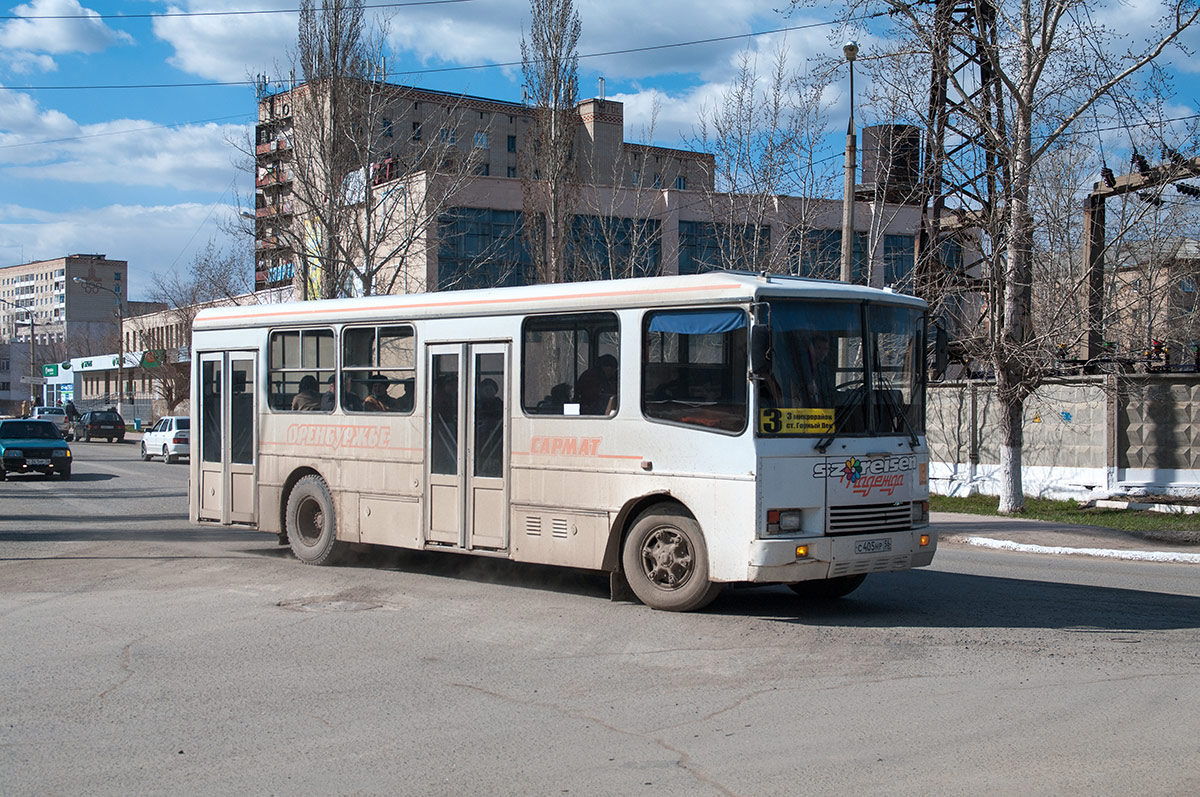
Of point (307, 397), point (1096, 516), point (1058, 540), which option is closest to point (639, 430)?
point (307, 397)

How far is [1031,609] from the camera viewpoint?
9930 millimetres

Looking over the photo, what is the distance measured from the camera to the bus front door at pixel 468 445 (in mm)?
10875

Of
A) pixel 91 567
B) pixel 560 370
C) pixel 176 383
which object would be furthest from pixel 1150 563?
pixel 176 383

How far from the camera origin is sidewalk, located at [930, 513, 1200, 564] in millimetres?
15062

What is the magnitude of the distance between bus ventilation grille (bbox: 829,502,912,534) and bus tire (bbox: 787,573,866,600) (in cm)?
96

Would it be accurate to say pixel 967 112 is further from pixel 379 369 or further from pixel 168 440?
pixel 168 440

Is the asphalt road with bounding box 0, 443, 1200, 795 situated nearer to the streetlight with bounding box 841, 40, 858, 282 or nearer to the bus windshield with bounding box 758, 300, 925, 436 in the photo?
the bus windshield with bounding box 758, 300, 925, 436

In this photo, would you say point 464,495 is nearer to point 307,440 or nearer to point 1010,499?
point 307,440

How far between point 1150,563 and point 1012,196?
7.41 m

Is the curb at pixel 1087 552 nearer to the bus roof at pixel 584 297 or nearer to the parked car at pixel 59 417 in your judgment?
the bus roof at pixel 584 297

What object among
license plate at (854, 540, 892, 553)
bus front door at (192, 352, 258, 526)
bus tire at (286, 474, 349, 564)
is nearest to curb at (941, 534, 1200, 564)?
license plate at (854, 540, 892, 553)

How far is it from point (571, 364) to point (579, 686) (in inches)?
151

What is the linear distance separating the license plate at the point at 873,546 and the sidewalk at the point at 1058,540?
6538 millimetres

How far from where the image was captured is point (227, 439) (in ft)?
45.9
